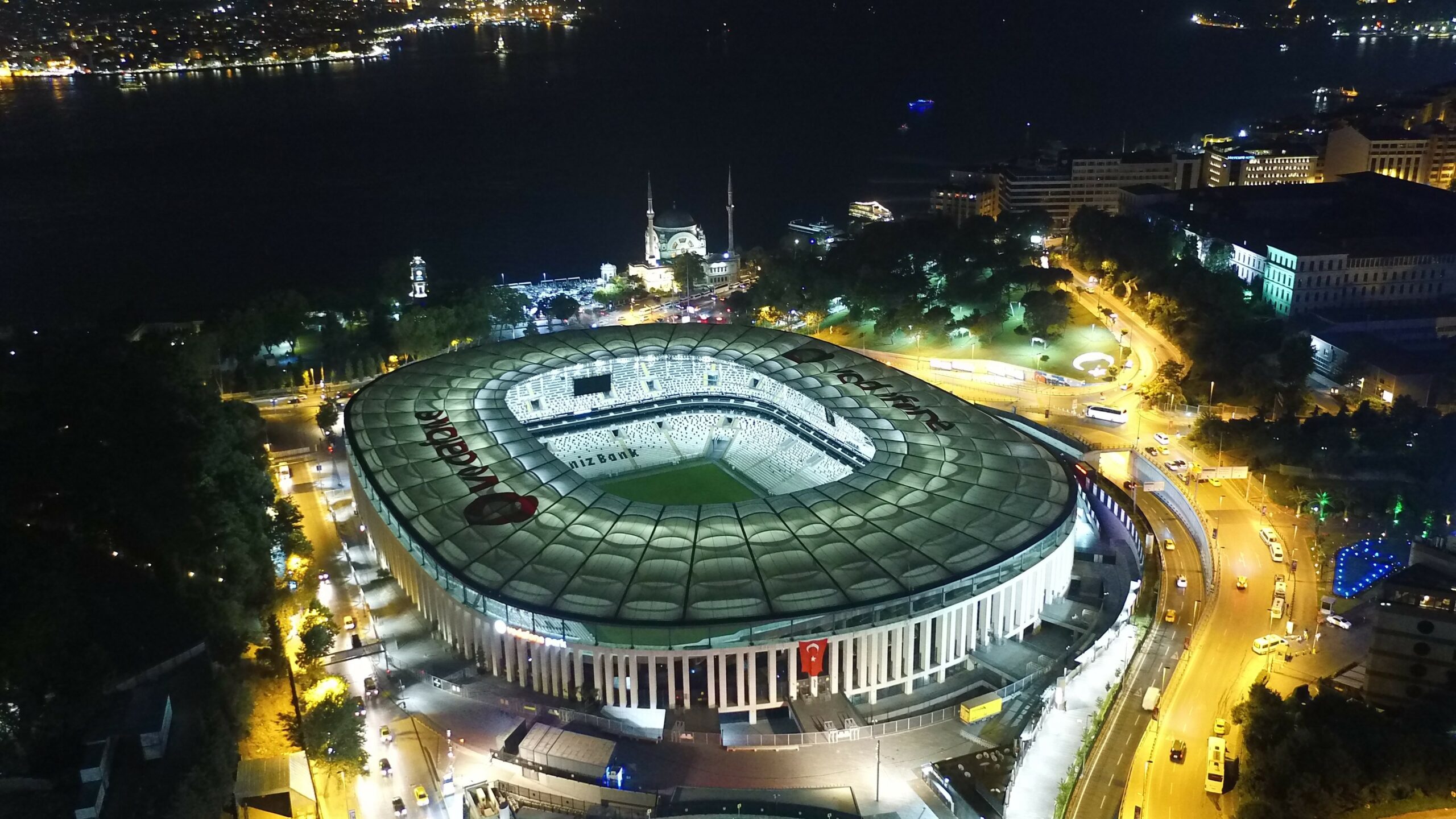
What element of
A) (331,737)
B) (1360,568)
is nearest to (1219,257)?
(1360,568)

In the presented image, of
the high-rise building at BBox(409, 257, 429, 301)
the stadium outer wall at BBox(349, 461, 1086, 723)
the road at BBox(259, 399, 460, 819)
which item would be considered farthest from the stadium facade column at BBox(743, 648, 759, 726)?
→ the high-rise building at BBox(409, 257, 429, 301)

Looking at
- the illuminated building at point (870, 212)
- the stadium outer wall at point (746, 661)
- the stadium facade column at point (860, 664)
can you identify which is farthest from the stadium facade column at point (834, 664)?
the illuminated building at point (870, 212)

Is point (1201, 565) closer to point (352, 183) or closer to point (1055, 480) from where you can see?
point (1055, 480)

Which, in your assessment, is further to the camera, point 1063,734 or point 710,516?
point 710,516

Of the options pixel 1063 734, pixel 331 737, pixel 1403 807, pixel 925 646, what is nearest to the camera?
pixel 1403 807

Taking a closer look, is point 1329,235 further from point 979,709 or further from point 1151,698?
point 979,709

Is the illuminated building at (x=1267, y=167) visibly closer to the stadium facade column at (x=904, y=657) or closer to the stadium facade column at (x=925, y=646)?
the stadium facade column at (x=925, y=646)

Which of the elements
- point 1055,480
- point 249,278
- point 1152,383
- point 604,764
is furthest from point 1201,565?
point 249,278
